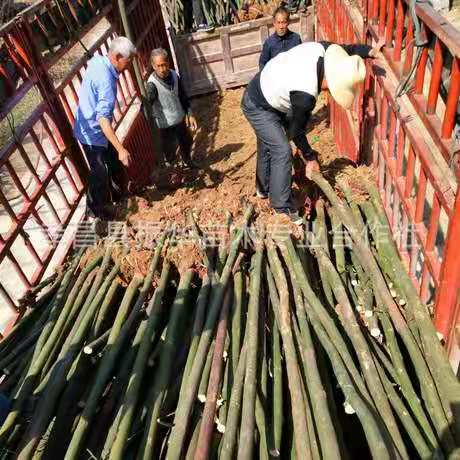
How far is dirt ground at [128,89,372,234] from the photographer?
3.74 m

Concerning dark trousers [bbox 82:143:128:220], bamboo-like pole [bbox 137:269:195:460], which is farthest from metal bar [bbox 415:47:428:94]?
dark trousers [bbox 82:143:128:220]

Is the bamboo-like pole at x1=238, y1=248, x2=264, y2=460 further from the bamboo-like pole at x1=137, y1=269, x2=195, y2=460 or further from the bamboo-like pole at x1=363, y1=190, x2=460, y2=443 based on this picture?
the bamboo-like pole at x1=363, y1=190, x2=460, y2=443

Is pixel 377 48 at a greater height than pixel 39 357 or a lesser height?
greater

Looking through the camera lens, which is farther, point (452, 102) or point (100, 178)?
point (100, 178)

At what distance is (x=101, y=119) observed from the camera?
3707 mm

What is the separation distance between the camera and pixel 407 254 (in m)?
2.92

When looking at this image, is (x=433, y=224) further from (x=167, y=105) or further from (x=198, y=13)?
(x=198, y=13)

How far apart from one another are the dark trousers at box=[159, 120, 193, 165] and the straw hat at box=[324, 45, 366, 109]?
8.53ft

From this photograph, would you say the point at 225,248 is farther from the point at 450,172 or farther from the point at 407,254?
the point at 450,172

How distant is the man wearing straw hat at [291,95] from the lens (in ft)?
9.65

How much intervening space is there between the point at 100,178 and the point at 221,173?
1888 mm

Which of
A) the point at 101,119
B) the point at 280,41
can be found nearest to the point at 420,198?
the point at 101,119

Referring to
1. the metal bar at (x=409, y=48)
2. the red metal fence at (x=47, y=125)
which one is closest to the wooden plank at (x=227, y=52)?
the red metal fence at (x=47, y=125)

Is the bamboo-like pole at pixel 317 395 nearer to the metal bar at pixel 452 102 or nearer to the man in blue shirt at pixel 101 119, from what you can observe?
the metal bar at pixel 452 102
